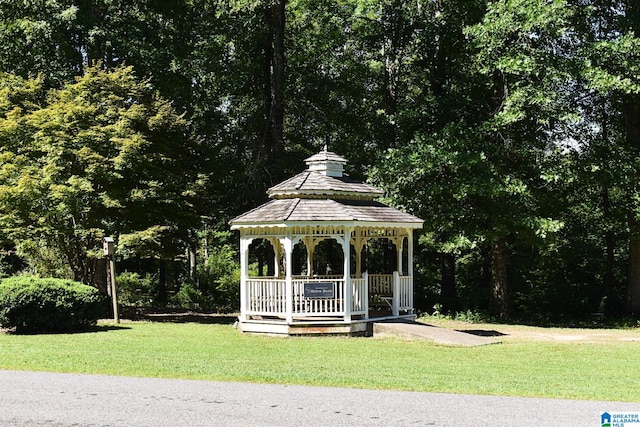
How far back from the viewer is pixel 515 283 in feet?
101

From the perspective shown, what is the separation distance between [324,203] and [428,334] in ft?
14.2

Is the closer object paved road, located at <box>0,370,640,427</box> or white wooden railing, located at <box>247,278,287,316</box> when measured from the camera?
paved road, located at <box>0,370,640,427</box>

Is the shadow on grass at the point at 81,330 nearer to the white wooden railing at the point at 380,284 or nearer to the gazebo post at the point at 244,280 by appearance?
the gazebo post at the point at 244,280

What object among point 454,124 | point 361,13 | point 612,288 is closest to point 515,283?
point 612,288

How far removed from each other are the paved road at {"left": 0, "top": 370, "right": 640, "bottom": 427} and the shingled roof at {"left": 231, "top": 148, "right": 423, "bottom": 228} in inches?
323

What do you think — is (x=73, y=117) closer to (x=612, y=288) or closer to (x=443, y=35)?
(x=443, y=35)

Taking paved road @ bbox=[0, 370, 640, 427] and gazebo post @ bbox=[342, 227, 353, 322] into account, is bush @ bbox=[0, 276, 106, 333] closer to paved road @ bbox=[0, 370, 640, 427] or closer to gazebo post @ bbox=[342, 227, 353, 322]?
gazebo post @ bbox=[342, 227, 353, 322]

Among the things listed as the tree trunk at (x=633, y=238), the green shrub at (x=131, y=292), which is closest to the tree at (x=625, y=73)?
the tree trunk at (x=633, y=238)

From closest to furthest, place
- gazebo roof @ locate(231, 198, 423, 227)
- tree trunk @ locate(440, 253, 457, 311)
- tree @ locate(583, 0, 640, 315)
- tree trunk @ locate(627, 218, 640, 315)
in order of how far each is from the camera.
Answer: gazebo roof @ locate(231, 198, 423, 227), tree @ locate(583, 0, 640, 315), tree trunk @ locate(627, 218, 640, 315), tree trunk @ locate(440, 253, 457, 311)

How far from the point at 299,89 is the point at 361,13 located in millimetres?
6421

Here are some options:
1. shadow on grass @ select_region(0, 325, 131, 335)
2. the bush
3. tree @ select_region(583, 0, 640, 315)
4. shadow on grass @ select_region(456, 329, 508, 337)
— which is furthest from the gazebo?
tree @ select_region(583, 0, 640, 315)

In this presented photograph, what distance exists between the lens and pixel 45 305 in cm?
1836

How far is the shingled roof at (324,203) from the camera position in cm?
1842

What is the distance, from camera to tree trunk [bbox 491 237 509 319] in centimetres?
2633
